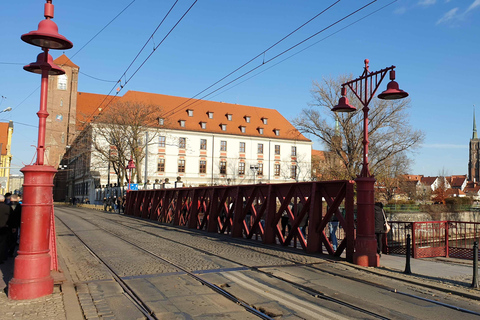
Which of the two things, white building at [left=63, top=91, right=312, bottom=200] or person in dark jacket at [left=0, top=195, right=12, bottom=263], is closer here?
person in dark jacket at [left=0, top=195, right=12, bottom=263]

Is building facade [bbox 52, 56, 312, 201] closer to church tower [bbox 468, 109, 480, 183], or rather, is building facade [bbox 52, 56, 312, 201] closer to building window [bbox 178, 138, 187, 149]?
building window [bbox 178, 138, 187, 149]

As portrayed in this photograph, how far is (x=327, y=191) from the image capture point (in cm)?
1147

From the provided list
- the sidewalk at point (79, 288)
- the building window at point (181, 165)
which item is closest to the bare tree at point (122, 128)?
the building window at point (181, 165)

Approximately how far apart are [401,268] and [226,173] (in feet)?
196

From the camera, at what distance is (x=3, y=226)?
9.27 meters

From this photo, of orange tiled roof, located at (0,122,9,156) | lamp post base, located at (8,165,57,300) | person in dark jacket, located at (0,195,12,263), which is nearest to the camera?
→ lamp post base, located at (8,165,57,300)

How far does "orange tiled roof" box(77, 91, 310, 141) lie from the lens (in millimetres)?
67963

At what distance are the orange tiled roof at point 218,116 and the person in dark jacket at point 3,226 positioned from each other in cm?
5622

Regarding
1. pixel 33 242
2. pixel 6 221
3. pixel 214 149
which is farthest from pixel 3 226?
pixel 214 149

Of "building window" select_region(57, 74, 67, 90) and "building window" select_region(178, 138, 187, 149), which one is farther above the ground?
"building window" select_region(57, 74, 67, 90)

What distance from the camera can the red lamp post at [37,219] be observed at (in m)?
6.59

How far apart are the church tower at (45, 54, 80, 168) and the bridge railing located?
2520 inches

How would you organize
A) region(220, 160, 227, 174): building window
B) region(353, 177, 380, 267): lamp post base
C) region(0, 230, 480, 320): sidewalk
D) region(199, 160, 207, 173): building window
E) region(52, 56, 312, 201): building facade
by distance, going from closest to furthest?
region(0, 230, 480, 320): sidewalk < region(353, 177, 380, 267): lamp post base < region(52, 56, 312, 201): building facade < region(199, 160, 207, 173): building window < region(220, 160, 227, 174): building window

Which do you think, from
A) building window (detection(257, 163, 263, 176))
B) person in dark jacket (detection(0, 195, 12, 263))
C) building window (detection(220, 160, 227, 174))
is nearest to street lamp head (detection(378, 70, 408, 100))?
person in dark jacket (detection(0, 195, 12, 263))
